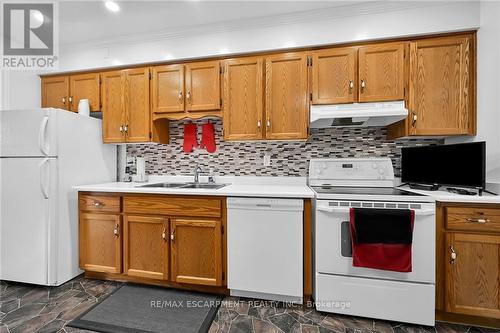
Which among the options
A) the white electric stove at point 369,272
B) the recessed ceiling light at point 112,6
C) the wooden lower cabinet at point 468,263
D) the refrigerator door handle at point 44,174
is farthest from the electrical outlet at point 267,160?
the refrigerator door handle at point 44,174

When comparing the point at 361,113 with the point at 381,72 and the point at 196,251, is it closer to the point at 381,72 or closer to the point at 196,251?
the point at 381,72

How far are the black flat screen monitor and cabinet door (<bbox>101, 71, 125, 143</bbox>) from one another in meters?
2.92

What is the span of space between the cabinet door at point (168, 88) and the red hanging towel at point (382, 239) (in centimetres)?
195

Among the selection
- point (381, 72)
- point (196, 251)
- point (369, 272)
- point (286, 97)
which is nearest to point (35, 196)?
point (196, 251)

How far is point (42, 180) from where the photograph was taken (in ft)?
6.68

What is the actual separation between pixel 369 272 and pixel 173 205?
1.64m

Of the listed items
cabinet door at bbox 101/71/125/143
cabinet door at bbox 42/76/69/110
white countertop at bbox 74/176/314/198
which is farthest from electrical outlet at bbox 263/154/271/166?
cabinet door at bbox 42/76/69/110

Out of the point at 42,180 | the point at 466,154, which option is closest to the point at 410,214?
the point at 466,154

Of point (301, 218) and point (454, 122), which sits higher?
point (454, 122)

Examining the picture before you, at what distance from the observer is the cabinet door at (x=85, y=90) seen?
256 cm

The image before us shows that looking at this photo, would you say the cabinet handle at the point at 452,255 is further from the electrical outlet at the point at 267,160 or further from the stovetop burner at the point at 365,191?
the electrical outlet at the point at 267,160

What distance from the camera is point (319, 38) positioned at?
2062 millimetres

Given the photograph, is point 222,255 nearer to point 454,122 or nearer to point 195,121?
point 195,121

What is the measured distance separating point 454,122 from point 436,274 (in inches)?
48.7
